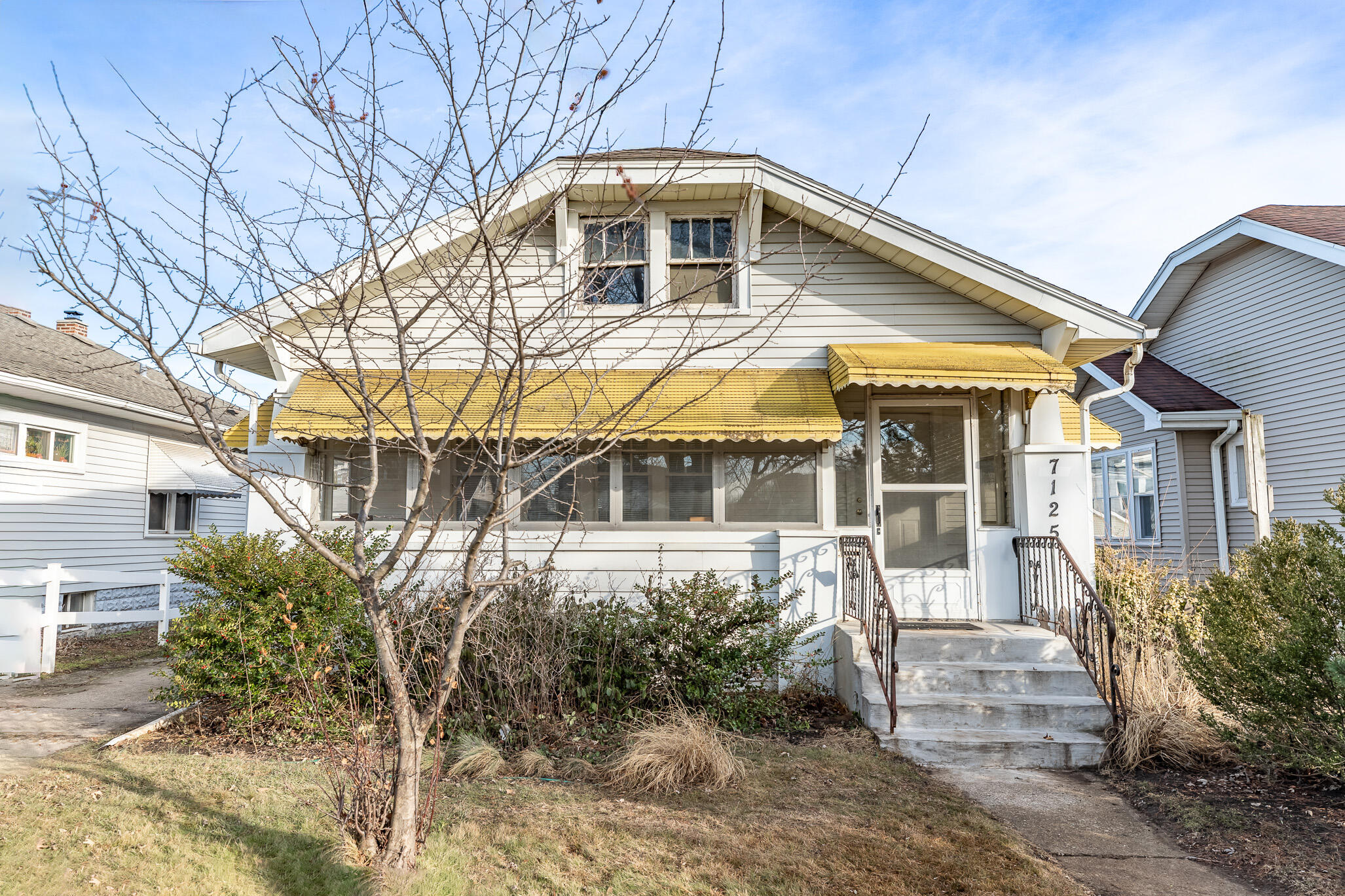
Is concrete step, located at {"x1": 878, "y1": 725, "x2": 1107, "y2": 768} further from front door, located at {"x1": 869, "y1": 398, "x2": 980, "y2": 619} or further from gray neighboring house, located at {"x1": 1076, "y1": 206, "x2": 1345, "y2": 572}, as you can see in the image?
gray neighboring house, located at {"x1": 1076, "y1": 206, "x2": 1345, "y2": 572}

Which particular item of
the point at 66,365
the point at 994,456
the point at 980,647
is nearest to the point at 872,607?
the point at 980,647

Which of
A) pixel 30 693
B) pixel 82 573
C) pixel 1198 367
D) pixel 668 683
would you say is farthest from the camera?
pixel 1198 367

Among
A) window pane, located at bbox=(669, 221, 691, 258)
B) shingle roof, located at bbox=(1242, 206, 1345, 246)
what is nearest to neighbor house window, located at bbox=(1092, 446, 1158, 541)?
shingle roof, located at bbox=(1242, 206, 1345, 246)

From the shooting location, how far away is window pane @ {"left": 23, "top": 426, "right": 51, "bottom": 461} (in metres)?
11.6

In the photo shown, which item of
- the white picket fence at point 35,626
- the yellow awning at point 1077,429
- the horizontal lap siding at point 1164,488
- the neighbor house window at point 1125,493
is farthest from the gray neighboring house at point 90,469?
the neighbor house window at point 1125,493

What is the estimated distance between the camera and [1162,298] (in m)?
14.6

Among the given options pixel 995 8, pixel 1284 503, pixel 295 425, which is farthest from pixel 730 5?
pixel 1284 503

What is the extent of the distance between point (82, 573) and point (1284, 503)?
16.9 metres

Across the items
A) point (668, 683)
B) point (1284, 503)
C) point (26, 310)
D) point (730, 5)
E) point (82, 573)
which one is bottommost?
point (668, 683)

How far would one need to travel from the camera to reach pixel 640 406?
7.77m

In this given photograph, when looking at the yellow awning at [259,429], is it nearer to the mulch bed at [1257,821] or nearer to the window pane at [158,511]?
the window pane at [158,511]

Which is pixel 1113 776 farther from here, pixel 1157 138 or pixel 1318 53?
pixel 1318 53

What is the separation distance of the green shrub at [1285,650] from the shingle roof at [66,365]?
34.5ft

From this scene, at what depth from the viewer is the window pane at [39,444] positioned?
38.1 ft
